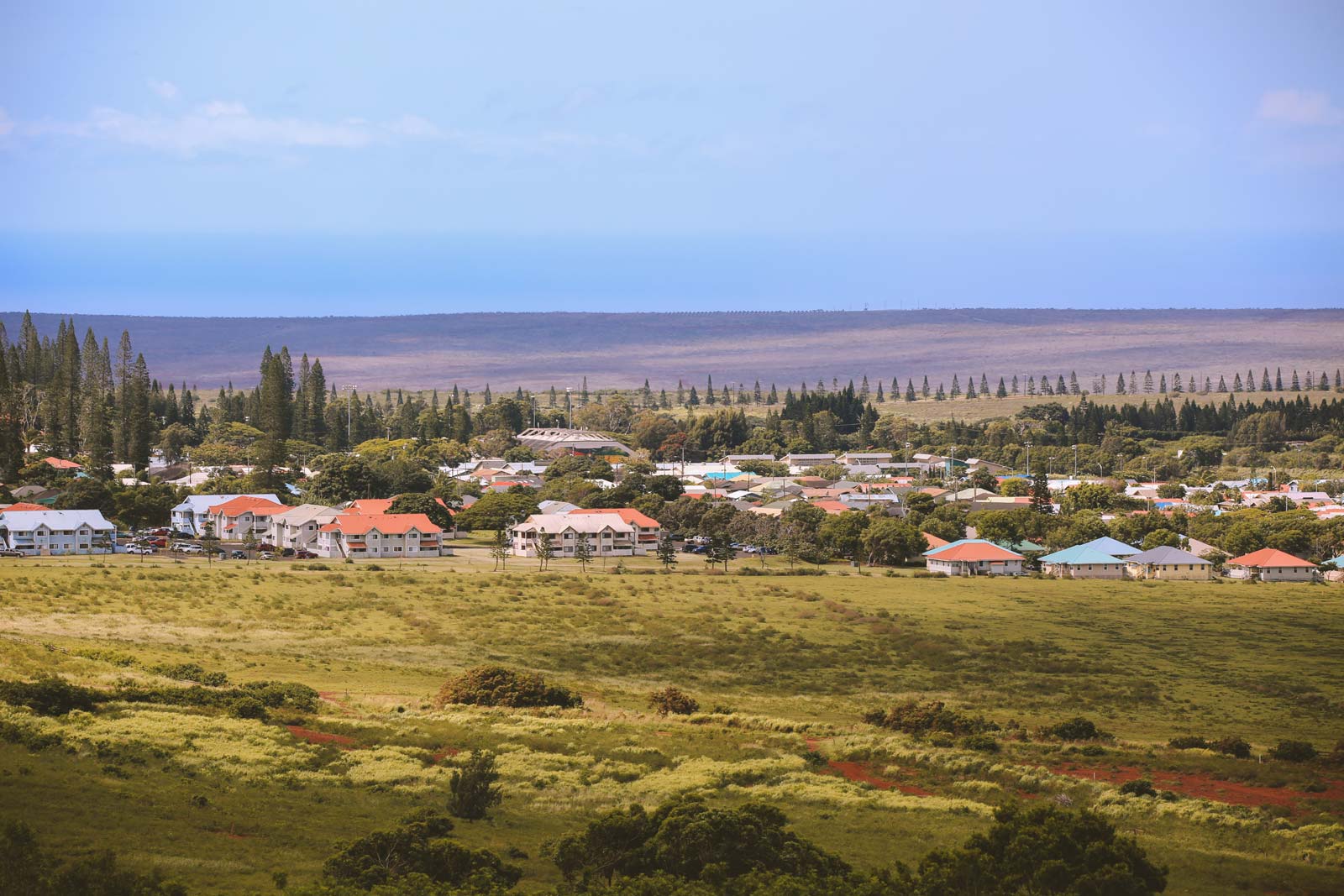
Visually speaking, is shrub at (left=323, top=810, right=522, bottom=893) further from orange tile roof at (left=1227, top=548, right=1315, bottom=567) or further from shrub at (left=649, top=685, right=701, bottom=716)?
orange tile roof at (left=1227, top=548, right=1315, bottom=567)

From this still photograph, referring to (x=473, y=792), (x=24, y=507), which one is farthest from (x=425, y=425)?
(x=473, y=792)

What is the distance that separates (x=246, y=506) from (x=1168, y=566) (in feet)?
156

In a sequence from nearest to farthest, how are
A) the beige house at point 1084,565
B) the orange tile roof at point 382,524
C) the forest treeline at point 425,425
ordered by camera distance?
the beige house at point 1084,565, the orange tile roof at point 382,524, the forest treeline at point 425,425

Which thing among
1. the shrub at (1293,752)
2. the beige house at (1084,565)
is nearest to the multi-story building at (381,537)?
the beige house at (1084,565)

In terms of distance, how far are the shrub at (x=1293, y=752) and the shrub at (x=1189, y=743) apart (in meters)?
1.32

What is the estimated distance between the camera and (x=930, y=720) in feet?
98.9

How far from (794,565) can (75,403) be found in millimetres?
55671

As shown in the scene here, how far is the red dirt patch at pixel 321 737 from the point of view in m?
25.5

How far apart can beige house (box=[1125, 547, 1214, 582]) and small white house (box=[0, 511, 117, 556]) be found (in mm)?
47505

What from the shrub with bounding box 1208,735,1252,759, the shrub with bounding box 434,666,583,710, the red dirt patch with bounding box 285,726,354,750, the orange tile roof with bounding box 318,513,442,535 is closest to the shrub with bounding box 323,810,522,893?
the red dirt patch with bounding box 285,726,354,750

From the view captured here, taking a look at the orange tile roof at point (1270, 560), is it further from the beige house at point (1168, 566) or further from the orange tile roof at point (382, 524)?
the orange tile roof at point (382, 524)

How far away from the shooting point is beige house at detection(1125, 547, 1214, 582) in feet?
207

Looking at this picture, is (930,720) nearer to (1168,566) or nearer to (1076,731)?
(1076,731)

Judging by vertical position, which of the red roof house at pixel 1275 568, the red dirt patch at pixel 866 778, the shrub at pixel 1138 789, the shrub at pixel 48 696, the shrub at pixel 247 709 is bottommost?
the red roof house at pixel 1275 568
